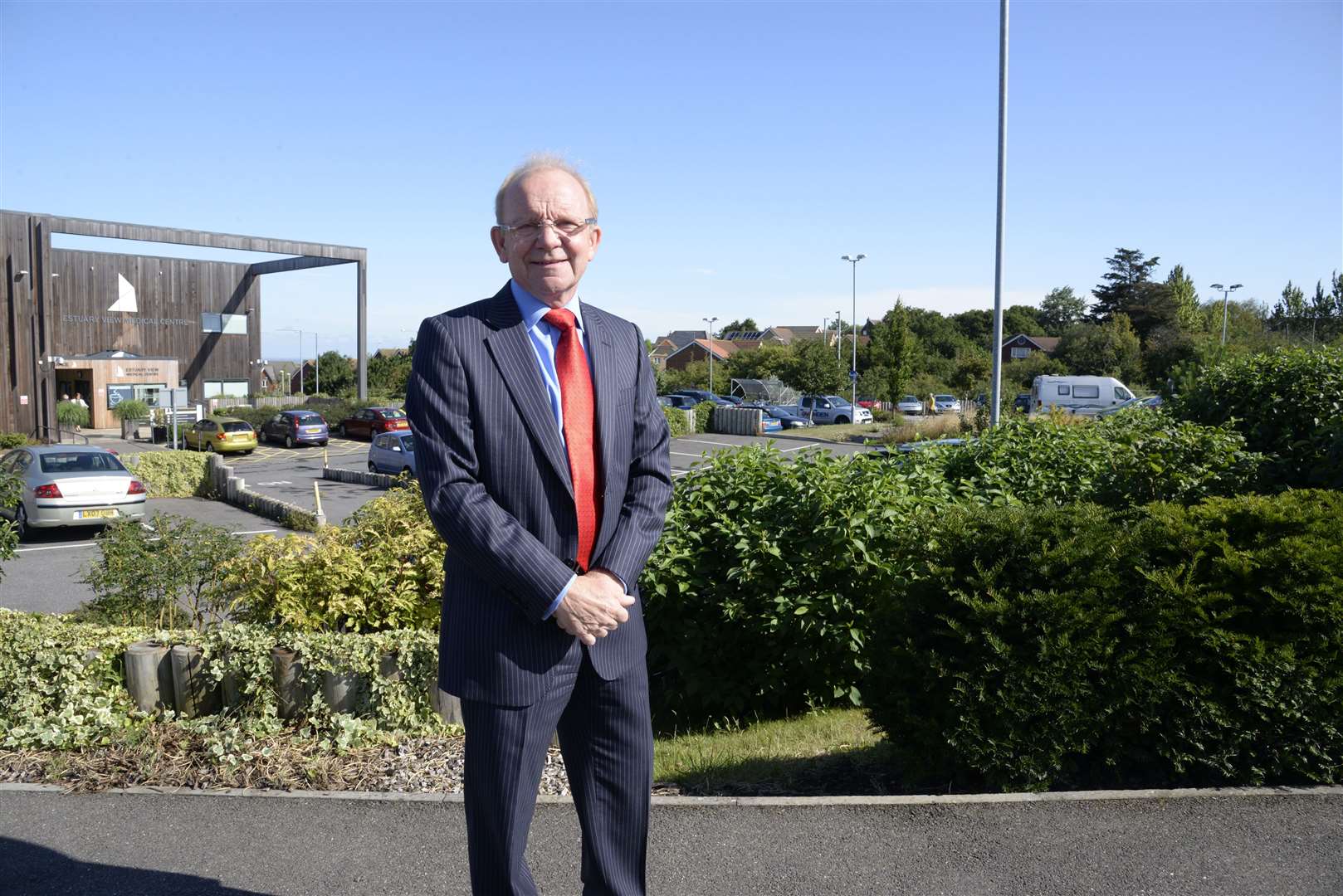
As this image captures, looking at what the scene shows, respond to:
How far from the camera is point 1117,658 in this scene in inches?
154

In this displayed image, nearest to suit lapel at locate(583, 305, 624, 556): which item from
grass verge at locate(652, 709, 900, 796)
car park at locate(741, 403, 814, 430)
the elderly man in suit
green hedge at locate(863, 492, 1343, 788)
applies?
the elderly man in suit

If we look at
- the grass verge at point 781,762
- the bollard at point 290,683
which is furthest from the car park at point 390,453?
the grass verge at point 781,762

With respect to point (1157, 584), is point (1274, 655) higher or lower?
lower

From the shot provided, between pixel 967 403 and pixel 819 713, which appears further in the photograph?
pixel 967 403

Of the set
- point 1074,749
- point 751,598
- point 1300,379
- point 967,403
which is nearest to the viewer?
point 1074,749

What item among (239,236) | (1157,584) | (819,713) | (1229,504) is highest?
(239,236)

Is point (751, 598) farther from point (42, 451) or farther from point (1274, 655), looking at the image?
point (42, 451)

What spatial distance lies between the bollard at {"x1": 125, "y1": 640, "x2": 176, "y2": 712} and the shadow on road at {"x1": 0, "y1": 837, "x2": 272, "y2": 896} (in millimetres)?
1305

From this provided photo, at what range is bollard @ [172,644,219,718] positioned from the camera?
4898 millimetres

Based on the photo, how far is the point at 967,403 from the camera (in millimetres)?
40188

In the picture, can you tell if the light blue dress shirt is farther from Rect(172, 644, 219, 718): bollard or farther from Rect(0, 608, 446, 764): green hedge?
Rect(172, 644, 219, 718): bollard

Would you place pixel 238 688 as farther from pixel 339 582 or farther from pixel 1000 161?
pixel 1000 161

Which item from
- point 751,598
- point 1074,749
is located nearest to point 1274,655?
point 1074,749

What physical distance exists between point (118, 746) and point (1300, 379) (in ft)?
23.7
